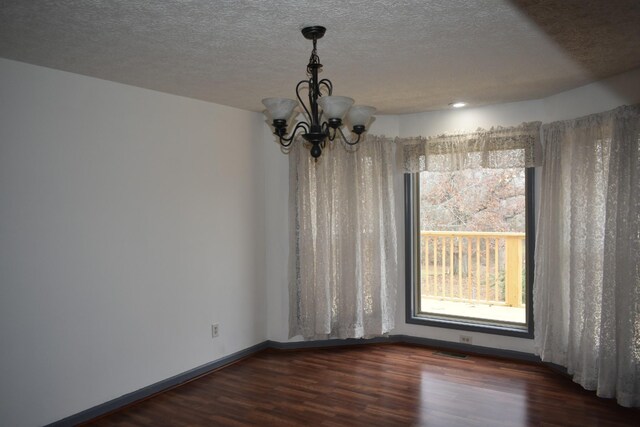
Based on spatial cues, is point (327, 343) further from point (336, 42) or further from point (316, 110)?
point (336, 42)

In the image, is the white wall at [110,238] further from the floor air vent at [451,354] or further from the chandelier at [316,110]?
the floor air vent at [451,354]

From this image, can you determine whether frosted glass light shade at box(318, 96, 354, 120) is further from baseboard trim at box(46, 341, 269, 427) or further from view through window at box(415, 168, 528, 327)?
view through window at box(415, 168, 528, 327)

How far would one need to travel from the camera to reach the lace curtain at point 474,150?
4.29m

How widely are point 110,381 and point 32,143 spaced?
1.78 meters

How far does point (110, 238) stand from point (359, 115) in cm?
211

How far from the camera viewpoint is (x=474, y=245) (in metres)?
5.77

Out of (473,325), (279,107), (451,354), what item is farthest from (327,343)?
(279,107)

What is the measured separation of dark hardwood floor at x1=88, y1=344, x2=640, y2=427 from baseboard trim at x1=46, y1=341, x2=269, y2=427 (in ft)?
0.21

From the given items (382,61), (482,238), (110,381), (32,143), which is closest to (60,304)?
(110,381)

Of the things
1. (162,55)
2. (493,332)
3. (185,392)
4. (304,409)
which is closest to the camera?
Result: (162,55)

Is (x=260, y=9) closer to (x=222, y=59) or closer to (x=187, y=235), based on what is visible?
(x=222, y=59)

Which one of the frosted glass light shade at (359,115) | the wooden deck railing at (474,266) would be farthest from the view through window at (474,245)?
the frosted glass light shade at (359,115)

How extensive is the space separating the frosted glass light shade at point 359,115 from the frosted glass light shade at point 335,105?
149mm

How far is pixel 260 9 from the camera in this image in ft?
7.18
